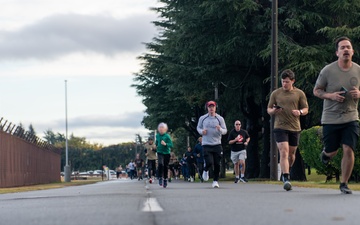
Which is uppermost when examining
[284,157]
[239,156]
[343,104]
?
[343,104]

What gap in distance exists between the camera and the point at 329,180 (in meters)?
21.6

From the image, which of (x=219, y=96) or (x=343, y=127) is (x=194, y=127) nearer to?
(x=219, y=96)

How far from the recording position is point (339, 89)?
11336mm

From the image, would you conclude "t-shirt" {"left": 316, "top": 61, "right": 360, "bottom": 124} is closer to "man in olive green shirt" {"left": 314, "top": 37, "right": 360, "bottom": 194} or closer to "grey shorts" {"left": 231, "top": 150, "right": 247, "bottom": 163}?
"man in olive green shirt" {"left": 314, "top": 37, "right": 360, "bottom": 194}

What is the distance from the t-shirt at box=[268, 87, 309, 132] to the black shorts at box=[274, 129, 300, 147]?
0.06m

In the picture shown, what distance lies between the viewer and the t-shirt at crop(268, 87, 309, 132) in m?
14.1

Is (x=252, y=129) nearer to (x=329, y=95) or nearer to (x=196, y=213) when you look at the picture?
(x=329, y=95)

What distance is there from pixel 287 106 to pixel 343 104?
2882mm

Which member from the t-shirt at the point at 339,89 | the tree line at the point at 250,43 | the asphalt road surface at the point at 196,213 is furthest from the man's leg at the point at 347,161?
the tree line at the point at 250,43

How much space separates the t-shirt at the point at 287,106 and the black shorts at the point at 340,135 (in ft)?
8.40

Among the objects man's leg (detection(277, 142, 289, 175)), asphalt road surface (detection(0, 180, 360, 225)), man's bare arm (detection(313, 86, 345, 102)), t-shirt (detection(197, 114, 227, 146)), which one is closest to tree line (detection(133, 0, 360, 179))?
t-shirt (detection(197, 114, 227, 146))

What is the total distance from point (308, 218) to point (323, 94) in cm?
458

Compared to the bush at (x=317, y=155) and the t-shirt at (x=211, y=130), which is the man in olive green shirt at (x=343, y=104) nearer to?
the t-shirt at (x=211, y=130)

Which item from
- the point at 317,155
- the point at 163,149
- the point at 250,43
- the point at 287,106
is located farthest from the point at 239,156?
the point at 287,106
